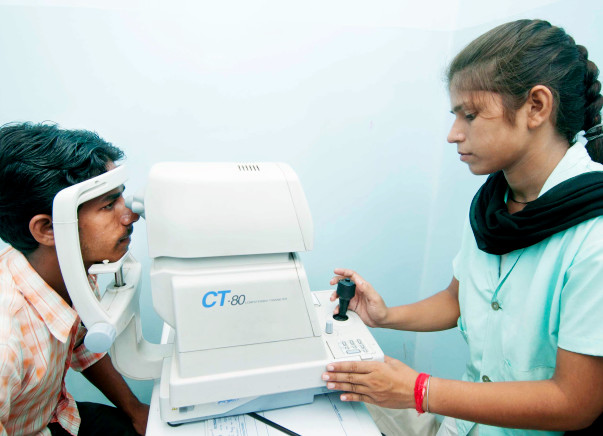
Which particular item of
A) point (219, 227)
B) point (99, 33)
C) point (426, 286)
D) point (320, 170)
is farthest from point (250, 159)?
point (426, 286)

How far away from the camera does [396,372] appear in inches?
30.2

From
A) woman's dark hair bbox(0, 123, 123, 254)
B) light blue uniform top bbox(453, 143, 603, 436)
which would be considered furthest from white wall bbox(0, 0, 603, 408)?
light blue uniform top bbox(453, 143, 603, 436)

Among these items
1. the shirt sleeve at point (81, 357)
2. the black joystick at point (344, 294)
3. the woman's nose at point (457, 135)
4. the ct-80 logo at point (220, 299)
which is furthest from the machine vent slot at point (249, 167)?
the shirt sleeve at point (81, 357)

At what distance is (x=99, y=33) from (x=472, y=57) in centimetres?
108

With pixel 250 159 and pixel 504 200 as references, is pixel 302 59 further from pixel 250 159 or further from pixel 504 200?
pixel 504 200

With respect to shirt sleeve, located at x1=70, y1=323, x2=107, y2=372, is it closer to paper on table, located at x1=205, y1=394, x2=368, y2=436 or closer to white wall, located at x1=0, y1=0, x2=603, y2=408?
→ white wall, located at x1=0, y1=0, x2=603, y2=408

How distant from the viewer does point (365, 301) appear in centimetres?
105

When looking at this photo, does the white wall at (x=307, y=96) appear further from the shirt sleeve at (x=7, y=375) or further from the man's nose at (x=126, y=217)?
the shirt sleeve at (x=7, y=375)

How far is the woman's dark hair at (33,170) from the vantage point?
2.50 feet

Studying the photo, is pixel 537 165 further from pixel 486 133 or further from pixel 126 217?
pixel 126 217

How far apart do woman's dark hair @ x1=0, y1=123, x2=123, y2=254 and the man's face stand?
2.8 inches

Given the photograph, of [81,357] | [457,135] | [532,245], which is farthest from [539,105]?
[81,357]

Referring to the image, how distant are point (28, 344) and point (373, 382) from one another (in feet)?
2.39

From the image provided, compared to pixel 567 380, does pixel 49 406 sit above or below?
below
